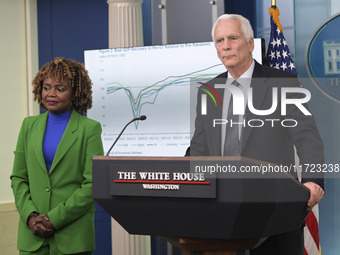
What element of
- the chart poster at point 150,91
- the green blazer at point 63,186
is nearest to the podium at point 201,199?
the green blazer at point 63,186

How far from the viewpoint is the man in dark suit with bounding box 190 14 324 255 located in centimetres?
201

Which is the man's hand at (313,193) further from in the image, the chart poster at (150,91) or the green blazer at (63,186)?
the chart poster at (150,91)

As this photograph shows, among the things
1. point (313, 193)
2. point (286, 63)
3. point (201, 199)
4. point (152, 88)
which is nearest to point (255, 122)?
point (313, 193)

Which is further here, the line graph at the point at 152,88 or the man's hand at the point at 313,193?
the line graph at the point at 152,88

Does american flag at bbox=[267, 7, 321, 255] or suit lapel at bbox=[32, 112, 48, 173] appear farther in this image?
american flag at bbox=[267, 7, 321, 255]

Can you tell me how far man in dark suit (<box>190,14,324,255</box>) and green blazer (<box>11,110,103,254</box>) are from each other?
641mm

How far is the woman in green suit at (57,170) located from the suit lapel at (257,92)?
809mm

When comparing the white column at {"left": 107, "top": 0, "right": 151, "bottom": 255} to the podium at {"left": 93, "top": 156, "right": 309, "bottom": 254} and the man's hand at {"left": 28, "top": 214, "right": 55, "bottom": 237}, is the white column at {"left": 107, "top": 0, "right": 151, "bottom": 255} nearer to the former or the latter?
the man's hand at {"left": 28, "top": 214, "right": 55, "bottom": 237}

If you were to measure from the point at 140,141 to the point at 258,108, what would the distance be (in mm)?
1823

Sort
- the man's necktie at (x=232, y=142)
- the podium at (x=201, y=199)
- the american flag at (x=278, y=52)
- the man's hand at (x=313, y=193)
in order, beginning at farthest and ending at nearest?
the american flag at (x=278, y=52), the man's necktie at (x=232, y=142), the man's hand at (x=313, y=193), the podium at (x=201, y=199)

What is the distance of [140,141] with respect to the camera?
3850mm

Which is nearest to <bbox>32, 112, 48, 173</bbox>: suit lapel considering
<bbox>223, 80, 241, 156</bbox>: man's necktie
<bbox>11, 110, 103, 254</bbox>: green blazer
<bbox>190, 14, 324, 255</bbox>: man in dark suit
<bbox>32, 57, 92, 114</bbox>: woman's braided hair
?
<bbox>11, 110, 103, 254</bbox>: green blazer

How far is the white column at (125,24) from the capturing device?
4184 mm

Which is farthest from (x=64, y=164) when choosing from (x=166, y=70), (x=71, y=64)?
(x=166, y=70)
